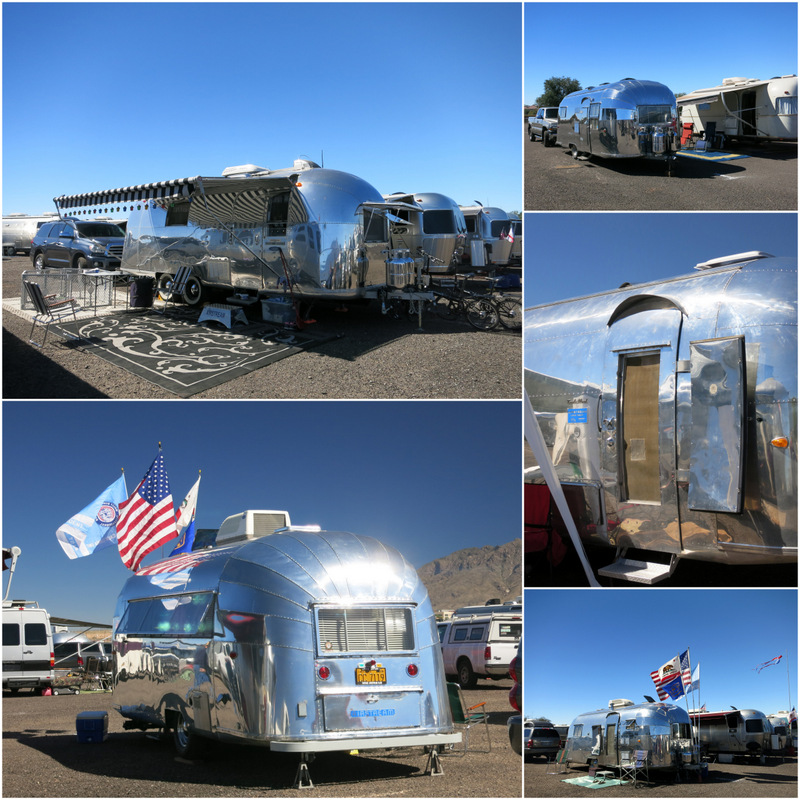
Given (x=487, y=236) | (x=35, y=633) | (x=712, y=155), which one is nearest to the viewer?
(x=35, y=633)

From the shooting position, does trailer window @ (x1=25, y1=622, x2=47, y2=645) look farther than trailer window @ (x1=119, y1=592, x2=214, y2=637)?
Yes

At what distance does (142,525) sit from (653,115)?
1183cm

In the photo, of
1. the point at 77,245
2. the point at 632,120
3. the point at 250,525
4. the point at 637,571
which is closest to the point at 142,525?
the point at 250,525

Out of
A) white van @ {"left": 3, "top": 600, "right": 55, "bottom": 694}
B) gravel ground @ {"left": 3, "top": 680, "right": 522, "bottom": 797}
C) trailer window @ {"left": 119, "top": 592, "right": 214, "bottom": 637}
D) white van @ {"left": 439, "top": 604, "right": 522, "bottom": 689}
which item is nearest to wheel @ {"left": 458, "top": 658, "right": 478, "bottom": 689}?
white van @ {"left": 439, "top": 604, "right": 522, "bottom": 689}

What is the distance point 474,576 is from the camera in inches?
2085

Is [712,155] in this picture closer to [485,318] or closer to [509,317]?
[509,317]

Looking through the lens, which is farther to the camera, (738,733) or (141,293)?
(141,293)

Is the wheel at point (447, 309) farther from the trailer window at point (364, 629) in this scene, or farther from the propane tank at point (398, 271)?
the trailer window at point (364, 629)

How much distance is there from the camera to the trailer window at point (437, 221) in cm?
2292

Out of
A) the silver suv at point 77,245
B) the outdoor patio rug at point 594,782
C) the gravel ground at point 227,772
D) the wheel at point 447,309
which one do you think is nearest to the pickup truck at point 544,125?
the wheel at point 447,309

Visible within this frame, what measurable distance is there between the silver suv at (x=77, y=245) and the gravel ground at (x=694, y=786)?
1780cm

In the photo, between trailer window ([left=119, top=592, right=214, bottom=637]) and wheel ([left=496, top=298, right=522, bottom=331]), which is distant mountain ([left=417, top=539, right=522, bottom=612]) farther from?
trailer window ([left=119, top=592, right=214, bottom=637])

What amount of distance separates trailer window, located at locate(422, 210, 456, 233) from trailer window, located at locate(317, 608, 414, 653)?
17.5 metres

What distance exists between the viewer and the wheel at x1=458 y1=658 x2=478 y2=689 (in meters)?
16.1
